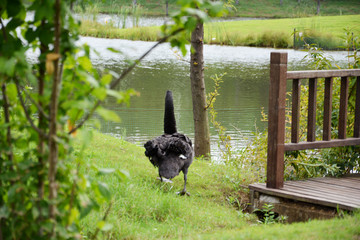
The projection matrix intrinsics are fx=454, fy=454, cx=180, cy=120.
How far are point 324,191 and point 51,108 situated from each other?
3.67 metres

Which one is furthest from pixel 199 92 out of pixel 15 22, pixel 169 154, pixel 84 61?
pixel 15 22

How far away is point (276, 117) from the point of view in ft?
15.7

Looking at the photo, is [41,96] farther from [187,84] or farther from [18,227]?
[187,84]

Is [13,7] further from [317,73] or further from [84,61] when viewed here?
[317,73]

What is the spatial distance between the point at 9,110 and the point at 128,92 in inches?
34.4

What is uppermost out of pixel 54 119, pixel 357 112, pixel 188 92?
pixel 54 119

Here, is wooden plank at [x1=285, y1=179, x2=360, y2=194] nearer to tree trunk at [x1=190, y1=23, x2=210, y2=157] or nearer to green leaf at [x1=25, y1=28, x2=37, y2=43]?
tree trunk at [x1=190, y1=23, x2=210, y2=157]

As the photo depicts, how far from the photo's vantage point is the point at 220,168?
665cm

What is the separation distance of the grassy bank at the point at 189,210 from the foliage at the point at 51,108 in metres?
1.54

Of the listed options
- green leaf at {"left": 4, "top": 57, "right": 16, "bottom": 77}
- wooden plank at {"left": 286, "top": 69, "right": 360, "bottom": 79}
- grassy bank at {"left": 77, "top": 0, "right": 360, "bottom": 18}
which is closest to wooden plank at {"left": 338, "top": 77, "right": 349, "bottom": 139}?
wooden plank at {"left": 286, "top": 69, "right": 360, "bottom": 79}

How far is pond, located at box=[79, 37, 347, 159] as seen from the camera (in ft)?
34.0

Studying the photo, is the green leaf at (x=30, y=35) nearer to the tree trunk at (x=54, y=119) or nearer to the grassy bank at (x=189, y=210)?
the tree trunk at (x=54, y=119)

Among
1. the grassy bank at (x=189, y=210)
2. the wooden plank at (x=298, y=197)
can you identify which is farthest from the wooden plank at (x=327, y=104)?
the grassy bank at (x=189, y=210)

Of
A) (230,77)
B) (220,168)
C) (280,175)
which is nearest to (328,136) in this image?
(280,175)
